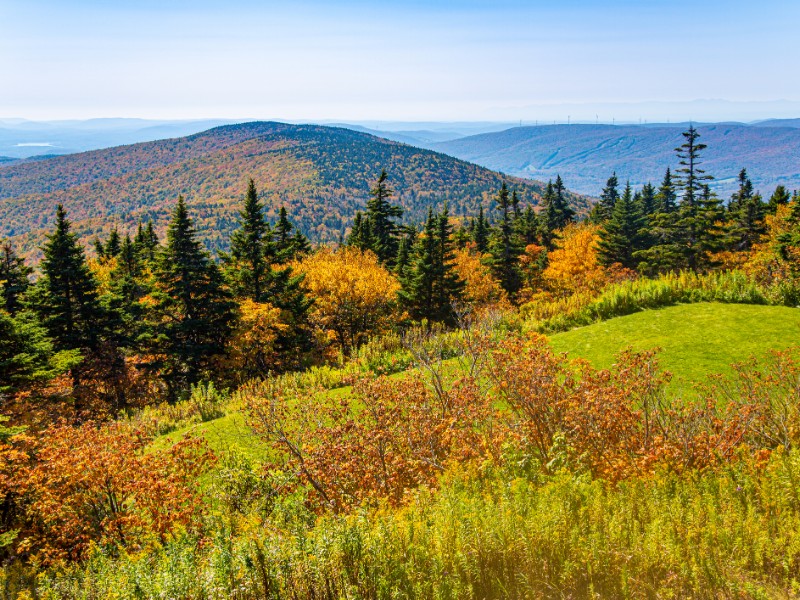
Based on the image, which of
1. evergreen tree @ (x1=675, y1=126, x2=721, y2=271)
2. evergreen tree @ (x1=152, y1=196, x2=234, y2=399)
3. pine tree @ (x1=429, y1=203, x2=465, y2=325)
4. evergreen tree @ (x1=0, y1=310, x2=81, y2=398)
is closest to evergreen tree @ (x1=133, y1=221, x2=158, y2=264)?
evergreen tree @ (x1=152, y1=196, x2=234, y2=399)

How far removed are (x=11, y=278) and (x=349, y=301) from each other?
1918cm

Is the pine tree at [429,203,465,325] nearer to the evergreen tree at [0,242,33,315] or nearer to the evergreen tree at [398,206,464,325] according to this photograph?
the evergreen tree at [398,206,464,325]

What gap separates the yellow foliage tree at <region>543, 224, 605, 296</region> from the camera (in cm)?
4069

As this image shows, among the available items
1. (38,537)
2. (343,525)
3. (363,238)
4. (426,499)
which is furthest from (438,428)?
(363,238)

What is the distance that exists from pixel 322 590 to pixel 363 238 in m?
45.2

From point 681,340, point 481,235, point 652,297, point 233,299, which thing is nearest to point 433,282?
point 233,299

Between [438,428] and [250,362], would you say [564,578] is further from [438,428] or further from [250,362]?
[250,362]

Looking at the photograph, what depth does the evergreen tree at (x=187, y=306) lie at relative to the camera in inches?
1046

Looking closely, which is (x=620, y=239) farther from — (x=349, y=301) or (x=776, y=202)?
(x=349, y=301)

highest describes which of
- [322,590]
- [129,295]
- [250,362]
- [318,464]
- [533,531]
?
[533,531]

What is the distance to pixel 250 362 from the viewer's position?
28422 millimetres

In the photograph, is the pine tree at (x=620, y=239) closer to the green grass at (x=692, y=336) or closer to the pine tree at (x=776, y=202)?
the pine tree at (x=776, y=202)

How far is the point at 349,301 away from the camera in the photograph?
1204 inches

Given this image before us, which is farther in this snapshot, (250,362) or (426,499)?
(250,362)
